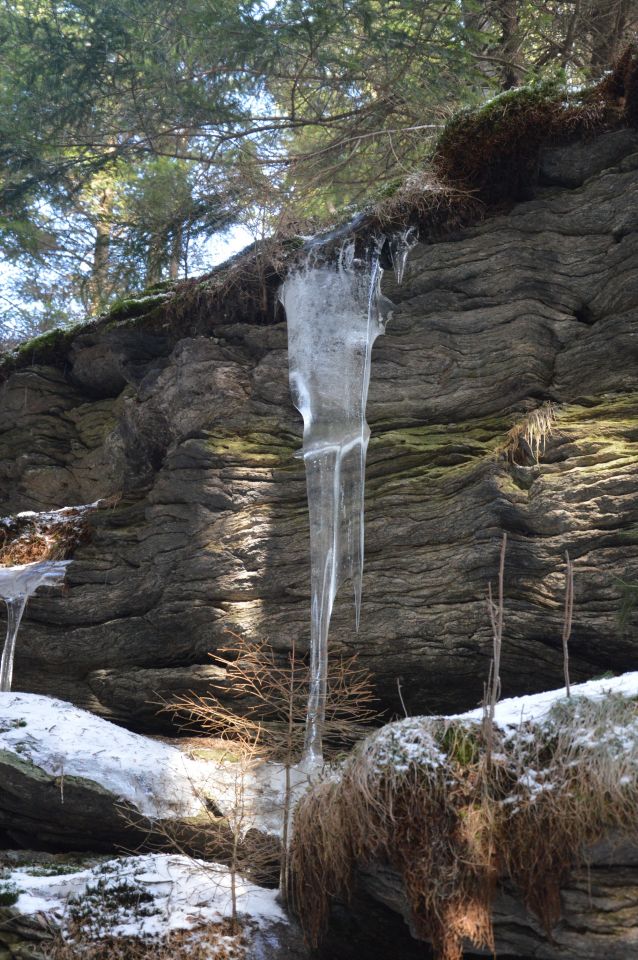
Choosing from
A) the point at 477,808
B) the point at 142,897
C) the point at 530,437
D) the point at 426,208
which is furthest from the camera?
the point at 426,208

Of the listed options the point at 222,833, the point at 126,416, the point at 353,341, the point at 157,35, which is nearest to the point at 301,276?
the point at 353,341

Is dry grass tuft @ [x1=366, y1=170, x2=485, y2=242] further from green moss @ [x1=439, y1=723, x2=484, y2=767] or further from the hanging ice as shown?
green moss @ [x1=439, y1=723, x2=484, y2=767]

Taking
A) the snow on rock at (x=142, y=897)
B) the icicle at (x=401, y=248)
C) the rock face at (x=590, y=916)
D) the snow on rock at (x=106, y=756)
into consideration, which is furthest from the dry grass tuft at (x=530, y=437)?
the snow on rock at (x=142, y=897)

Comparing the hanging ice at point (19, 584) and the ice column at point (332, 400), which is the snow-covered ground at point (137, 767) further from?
the hanging ice at point (19, 584)

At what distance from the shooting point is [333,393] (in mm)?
8648

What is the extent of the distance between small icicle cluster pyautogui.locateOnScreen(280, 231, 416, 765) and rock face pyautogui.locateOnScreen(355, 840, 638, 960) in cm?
242

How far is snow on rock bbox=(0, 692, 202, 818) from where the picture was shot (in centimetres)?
680

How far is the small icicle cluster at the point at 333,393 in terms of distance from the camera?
7918mm

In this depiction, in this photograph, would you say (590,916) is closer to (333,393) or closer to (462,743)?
(462,743)

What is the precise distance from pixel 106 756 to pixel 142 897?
157cm

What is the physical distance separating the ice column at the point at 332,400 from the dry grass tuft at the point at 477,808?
1855 millimetres

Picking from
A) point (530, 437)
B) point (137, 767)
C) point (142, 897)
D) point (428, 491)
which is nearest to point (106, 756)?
point (137, 767)

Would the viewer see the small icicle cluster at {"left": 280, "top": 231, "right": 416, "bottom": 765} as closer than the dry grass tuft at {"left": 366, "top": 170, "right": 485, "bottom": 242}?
Yes

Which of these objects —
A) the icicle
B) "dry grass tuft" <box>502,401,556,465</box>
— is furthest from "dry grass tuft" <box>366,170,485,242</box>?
"dry grass tuft" <box>502,401,556,465</box>
